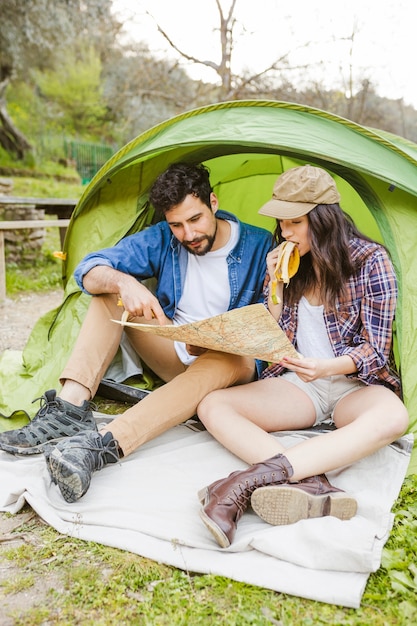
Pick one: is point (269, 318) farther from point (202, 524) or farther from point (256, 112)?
point (256, 112)

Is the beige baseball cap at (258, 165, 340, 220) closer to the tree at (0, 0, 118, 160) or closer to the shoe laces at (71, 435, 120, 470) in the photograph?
the shoe laces at (71, 435, 120, 470)

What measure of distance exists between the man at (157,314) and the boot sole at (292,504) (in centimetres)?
53

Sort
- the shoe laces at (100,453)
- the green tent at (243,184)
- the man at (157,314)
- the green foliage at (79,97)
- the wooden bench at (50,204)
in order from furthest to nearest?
the green foliage at (79,97) < the wooden bench at (50,204) < the green tent at (243,184) < the man at (157,314) < the shoe laces at (100,453)

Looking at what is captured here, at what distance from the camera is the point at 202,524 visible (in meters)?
1.77

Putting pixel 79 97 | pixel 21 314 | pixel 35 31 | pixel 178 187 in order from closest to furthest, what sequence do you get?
1. pixel 178 187
2. pixel 21 314
3. pixel 35 31
4. pixel 79 97

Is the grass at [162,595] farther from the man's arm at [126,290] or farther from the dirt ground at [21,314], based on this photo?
the dirt ground at [21,314]

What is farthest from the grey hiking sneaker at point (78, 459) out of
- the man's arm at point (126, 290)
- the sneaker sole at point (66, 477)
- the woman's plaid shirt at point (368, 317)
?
the woman's plaid shirt at point (368, 317)

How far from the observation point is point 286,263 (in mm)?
2096

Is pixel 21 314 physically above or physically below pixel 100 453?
below

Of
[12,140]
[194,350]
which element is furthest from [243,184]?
[12,140]

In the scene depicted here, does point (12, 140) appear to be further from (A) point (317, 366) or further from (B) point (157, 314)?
(A) point (317, 366)

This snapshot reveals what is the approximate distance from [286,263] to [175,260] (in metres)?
0.62

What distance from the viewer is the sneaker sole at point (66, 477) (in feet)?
5.86

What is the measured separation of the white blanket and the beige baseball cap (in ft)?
2.87
